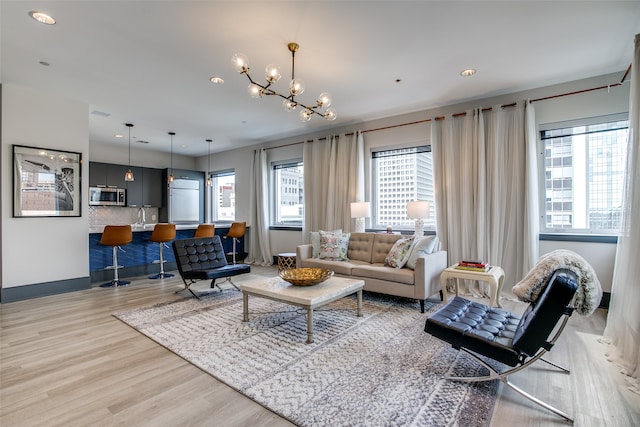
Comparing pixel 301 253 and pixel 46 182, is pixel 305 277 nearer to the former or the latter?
pixel 301 253

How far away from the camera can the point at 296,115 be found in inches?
215

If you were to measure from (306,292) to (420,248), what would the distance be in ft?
5.71

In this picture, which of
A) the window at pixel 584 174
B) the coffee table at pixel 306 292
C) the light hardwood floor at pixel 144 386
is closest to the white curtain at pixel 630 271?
the light hardwood floor at pixel 144 386

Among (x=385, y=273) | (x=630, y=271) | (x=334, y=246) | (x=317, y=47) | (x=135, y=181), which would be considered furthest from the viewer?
(x=135, y=181)

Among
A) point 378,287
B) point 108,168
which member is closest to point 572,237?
point 378,287

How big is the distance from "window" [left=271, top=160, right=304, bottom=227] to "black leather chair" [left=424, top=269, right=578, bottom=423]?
4.87 meters

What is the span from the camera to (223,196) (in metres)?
8.80

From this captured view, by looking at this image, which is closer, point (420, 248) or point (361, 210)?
point (420, 248)

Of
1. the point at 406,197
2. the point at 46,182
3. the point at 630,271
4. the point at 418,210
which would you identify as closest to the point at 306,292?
the point at 418,210

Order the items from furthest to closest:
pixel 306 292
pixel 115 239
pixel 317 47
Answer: pixel 115 239
pixel 317 47
pixel 306 292

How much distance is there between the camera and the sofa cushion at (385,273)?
12.2ft

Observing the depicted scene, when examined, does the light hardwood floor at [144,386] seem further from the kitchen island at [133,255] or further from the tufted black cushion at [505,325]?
the kitchen island at [133,255]

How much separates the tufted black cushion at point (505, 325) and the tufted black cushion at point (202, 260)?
2.92 meters

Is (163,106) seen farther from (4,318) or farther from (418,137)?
(418,137)
